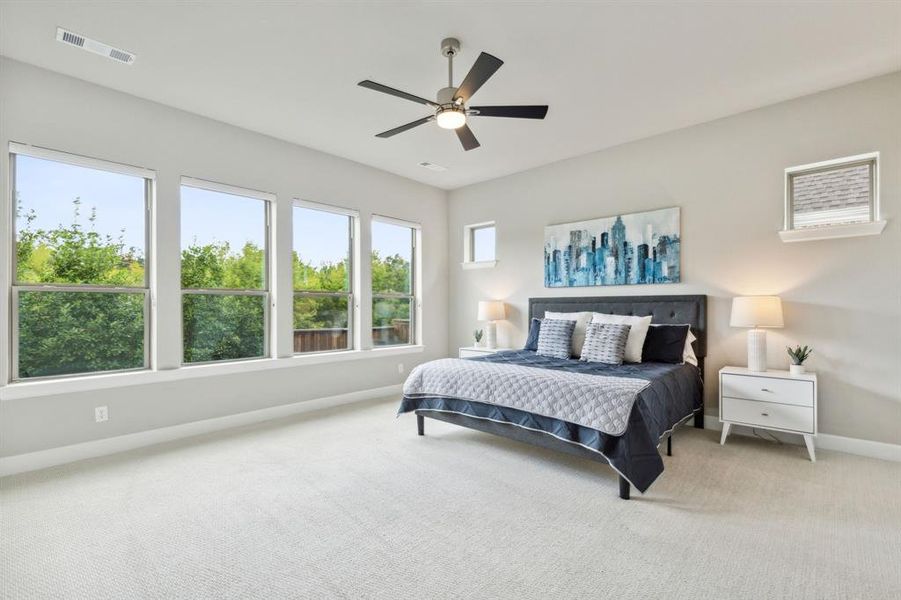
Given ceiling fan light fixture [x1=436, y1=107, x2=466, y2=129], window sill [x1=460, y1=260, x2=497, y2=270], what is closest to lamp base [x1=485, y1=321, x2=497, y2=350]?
window sill [x1=460, y1=260, x2=497, y2=270]

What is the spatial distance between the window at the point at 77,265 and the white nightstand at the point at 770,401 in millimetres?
5038

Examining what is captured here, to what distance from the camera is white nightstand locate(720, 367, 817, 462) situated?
3293 mm

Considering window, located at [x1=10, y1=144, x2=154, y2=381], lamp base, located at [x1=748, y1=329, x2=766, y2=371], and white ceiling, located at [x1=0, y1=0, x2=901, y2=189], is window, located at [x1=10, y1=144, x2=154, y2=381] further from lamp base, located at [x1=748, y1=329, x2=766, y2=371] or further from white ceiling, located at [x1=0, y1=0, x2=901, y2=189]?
lamp base, located at [x1=748, y1=329, x2=766, y2=371]

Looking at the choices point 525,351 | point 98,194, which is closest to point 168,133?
point 98,194

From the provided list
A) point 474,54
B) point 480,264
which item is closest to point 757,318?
point 474,54

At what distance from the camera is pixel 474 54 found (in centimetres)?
300

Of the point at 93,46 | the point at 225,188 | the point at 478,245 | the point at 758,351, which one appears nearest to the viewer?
the point at 93,46

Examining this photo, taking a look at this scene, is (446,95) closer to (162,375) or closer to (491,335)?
(162,375)

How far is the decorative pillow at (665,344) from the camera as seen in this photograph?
3.99 metres

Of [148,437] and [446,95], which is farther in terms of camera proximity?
[148,437]

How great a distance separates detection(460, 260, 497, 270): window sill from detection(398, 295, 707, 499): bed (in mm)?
1851

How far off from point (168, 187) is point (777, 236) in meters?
5.45

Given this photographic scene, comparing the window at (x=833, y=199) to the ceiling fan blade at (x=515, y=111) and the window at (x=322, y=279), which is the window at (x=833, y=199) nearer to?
the ceiling fan blade at (x=515, y=111)

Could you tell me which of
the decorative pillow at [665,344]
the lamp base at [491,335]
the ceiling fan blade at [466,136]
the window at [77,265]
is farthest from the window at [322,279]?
the decorative pillow at [665,344]
